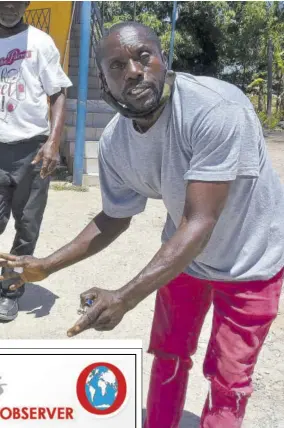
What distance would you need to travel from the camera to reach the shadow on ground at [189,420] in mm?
2781

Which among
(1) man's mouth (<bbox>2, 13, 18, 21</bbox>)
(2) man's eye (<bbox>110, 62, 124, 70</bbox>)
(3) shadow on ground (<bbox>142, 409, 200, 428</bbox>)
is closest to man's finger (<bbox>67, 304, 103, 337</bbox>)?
(2) man's eye (<bbox>110, 62, 124, 70</bbox>)

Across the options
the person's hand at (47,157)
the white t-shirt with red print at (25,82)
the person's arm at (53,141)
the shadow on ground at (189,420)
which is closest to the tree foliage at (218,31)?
the person's arm at (53,141)

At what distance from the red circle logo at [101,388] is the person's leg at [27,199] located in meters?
2.00

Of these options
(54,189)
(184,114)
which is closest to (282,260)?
(184,114)

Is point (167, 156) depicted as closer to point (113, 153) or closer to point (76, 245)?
point (113, 153)

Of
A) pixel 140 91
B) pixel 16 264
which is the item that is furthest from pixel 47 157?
pixel 140 91

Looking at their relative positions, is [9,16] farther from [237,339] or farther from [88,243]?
[237,339]

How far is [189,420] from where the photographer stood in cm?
282

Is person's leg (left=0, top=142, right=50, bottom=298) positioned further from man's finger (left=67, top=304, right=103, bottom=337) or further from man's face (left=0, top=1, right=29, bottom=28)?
man's finger (left=67, top=304, right=103, bottom=337)

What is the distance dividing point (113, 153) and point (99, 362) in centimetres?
66

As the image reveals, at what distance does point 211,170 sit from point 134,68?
0.34 meters

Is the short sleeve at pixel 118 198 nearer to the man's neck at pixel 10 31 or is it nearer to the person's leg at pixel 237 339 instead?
the person's leg at pixel 237 339

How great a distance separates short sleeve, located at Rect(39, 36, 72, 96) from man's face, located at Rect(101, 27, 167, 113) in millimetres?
1810

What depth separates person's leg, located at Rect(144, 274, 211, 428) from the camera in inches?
88.4
